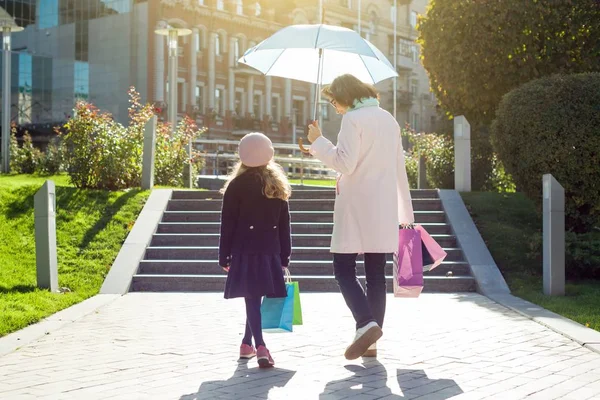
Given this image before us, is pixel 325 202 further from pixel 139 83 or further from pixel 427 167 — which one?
pixel 139 83

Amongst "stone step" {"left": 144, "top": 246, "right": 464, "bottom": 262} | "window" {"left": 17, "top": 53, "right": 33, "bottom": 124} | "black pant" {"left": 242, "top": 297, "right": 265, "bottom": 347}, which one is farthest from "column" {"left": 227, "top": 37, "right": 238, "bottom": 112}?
"black pant" {"left": 242, "top": 297, "right": 265, "bottom": 347}

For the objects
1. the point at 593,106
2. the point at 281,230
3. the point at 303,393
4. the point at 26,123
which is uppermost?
the point at 26,123

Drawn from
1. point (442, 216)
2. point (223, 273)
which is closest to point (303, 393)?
point (223, 273)

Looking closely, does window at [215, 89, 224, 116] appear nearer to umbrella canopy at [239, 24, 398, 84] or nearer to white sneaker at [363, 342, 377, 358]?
umbrella canopy at [239, 24, 398, 84]

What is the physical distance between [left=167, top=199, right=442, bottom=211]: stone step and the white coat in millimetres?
7541

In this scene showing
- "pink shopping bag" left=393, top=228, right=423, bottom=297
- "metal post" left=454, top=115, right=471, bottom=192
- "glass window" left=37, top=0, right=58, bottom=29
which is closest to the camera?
"pink shopping bag" left=393, top=228, right=423, bottom=297

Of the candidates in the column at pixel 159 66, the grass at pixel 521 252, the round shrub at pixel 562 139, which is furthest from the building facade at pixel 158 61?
the round shrub at pixel 562 139

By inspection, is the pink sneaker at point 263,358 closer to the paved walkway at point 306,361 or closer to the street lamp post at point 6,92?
the paved walkway at point 306,361

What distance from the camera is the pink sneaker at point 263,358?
6141 millimetres

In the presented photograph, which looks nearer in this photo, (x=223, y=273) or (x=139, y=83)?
(x=223, y=273)

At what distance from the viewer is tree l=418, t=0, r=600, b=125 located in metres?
16.8

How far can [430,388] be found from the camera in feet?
18.2

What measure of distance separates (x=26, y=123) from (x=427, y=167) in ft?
121

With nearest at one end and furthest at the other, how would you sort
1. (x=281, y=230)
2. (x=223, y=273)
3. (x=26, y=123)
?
(x=281, y=230) → (x=223, y=273) → (x=26, y=123)
